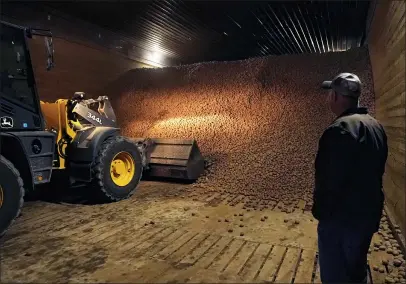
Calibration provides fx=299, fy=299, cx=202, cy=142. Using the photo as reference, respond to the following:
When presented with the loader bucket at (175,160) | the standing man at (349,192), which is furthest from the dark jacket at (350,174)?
the loader bucket at (175,160)

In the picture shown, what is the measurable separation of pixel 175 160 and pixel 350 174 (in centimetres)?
486

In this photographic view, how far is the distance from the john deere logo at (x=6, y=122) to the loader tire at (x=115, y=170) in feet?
4.54

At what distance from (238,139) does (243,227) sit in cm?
358

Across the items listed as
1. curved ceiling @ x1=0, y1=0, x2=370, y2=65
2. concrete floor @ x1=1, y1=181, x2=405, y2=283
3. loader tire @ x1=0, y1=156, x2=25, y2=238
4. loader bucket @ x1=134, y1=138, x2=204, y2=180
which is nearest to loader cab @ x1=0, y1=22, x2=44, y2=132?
loader tire @ x1=0, y1=156, x2=25, y2=238

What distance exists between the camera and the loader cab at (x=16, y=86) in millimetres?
3979

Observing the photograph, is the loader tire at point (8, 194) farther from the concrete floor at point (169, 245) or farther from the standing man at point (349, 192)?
the standing man at point (349, 192)

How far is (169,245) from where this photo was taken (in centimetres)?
341

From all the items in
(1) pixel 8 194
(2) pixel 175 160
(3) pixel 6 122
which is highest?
(3) pixel 6 122

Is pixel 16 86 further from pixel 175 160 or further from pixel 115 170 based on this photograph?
pixel 175 160

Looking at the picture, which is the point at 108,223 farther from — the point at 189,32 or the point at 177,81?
the point at 189,32

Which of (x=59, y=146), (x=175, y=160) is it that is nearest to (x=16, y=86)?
(x=59, y=146)

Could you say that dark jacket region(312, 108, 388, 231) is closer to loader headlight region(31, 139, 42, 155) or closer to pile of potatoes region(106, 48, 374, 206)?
pile of potatoes region(106, 48, 374, 206)

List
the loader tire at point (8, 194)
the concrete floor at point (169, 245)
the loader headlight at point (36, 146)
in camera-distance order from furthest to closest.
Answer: the loader headlight at point (36, 146) < the loader tire at point (8, 194) < the concrete floor at point (169, 245)

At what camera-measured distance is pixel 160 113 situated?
9.09 metres
